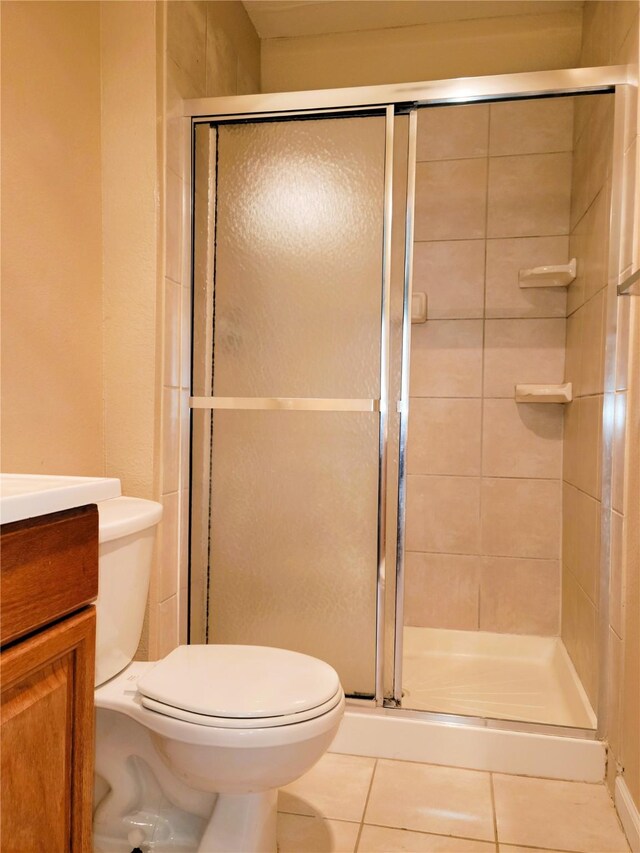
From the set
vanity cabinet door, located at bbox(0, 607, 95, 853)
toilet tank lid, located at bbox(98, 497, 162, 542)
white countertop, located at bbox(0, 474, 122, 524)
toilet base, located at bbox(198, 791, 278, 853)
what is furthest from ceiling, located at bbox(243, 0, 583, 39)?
toilet base, located at bbox(198, 791, 278, 853)

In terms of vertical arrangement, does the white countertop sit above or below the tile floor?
above

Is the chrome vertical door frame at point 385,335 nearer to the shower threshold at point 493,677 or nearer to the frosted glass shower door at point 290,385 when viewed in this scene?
the frosted glass shower door at point 290,385

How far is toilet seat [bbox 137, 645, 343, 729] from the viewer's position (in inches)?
46.1

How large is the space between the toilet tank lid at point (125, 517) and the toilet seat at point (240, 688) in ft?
1.02

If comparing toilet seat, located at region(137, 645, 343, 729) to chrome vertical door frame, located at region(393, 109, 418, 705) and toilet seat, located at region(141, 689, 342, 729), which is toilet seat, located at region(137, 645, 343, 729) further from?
chrome vertical door frame, located at region(393, 109, 418, 705)

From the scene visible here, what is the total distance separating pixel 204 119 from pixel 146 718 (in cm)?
165

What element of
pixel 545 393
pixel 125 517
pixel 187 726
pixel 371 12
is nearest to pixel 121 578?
pixel 125 517

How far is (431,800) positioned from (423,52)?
2.60 m

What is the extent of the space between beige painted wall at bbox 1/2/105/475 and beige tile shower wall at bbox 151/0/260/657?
0.19 meters

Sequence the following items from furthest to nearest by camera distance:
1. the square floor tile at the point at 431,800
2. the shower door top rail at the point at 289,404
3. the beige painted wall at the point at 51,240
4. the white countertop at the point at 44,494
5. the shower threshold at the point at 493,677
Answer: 1. the shower threshold at the point at 493,677
2. the shower door top rail at the point at 289,404
3. the square floor tile at the point at 431,800
4. the beige painted wall at the point at 51,240
5. the white countertop at the point at 44,494

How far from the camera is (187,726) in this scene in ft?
3.85

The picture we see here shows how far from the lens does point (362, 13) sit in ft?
7.83

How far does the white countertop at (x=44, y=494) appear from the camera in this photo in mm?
682

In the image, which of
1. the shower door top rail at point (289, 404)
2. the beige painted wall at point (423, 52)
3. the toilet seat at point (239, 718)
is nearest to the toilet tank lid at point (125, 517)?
the toilet seat at point (239, 718)
